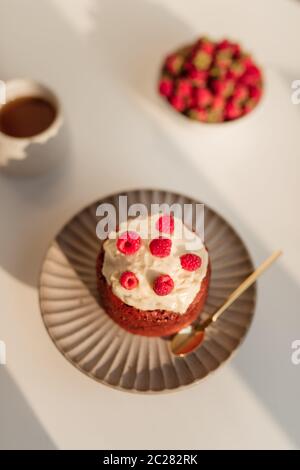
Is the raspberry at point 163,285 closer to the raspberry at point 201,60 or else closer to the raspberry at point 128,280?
the raspberry at point 128,280

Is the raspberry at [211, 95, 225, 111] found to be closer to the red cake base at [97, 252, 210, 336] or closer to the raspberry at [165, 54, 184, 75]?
the raspberry at [165, 54, 184, 75]

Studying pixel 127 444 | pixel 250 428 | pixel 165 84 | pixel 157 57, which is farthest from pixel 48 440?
pixel 157 57

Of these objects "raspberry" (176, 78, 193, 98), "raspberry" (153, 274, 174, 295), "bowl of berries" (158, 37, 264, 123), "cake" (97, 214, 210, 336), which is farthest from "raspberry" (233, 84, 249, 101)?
"raspberry" (153, 274, 174, 295)

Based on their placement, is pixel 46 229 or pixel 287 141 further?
pixel 287 141

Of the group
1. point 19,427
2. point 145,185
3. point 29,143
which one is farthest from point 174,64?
point 19,427

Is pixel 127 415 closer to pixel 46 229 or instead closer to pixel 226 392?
pixel 226 392

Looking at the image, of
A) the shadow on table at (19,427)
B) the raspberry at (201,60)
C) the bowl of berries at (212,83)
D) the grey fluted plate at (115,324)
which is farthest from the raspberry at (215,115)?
the shadow on table at (19,427)
